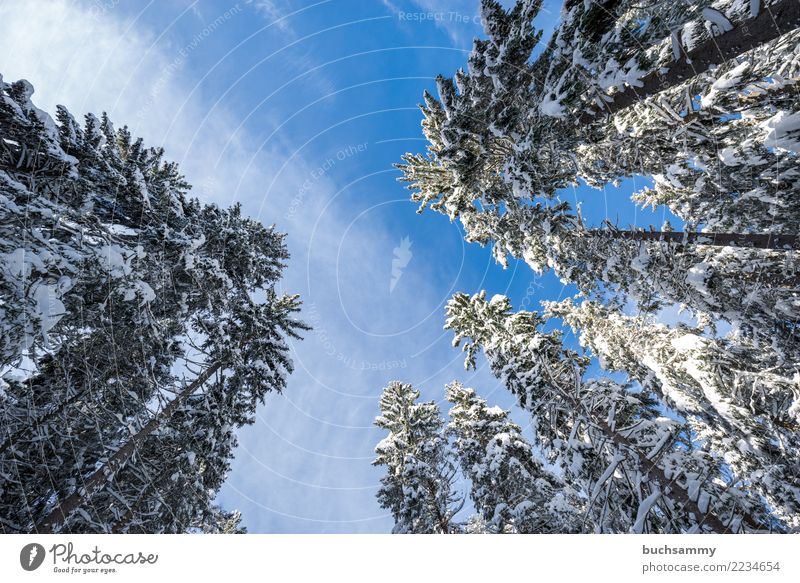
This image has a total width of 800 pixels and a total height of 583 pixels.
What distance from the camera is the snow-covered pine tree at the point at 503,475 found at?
8.83m

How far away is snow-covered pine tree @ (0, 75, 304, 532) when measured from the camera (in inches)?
196

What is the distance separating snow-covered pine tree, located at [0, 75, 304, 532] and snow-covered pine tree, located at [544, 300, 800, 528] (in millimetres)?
10262

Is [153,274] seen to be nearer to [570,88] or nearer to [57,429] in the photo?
[57,429]

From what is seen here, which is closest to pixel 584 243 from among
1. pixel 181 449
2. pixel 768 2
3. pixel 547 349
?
pixel 547 349

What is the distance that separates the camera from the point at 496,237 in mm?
11023

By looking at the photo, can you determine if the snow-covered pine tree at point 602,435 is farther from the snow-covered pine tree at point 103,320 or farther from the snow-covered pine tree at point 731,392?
the snow-covered pine tree at point 103,320

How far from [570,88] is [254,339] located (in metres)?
11.9

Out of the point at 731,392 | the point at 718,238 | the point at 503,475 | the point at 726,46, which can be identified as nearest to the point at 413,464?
the point at 503,475

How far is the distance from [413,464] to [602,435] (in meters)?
A: 8.87

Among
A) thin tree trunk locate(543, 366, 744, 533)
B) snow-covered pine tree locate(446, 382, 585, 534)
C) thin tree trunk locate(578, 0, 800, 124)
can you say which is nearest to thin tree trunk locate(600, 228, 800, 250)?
thin tree trunk locate(578, 0, 800, 124)

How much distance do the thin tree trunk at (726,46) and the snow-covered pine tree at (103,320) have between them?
11.1m
